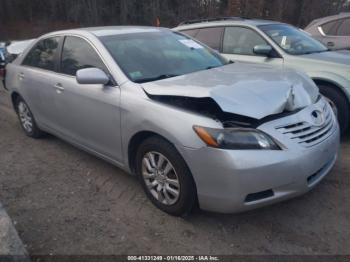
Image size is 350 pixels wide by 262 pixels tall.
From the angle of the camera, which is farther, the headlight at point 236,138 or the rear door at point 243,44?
the rear door at point 243,44

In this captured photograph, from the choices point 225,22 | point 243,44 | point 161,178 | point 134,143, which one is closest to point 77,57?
point 134,143

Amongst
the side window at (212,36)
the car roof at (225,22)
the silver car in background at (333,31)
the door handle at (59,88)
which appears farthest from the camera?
the silver car in background at (333,31)

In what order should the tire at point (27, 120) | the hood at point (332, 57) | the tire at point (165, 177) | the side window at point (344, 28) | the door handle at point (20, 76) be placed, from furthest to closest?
the side window at point (344, 28)
the tire at point (27, 120)
the door handle at point (20, 76)
the hood at point (332, 57)
the tire at point (165, 177)

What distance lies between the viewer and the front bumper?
105 inches

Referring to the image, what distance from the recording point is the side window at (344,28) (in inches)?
295

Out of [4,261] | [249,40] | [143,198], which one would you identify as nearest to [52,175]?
[143,198]

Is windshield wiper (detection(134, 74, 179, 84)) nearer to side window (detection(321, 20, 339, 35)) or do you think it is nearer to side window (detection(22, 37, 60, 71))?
side window (detection(22, 37, 60, 71))

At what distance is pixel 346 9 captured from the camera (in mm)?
29094

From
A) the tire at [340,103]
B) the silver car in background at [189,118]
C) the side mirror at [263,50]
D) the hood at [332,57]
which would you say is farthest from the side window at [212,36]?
the tire at [340,103]

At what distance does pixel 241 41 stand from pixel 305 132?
3136 millimetres

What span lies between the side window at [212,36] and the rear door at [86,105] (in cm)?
265

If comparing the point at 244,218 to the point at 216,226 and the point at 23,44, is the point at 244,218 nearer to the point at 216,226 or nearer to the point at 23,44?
the point at 216,226

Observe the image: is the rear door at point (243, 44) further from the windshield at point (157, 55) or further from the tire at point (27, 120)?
the tire at point (27, 120)

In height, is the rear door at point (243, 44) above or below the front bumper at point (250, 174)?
above
